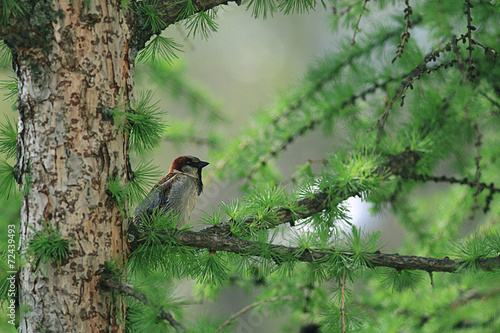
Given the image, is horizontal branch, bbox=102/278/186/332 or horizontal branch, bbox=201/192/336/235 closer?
horizontal branch, bbox=102/278/186/332

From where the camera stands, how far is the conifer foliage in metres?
1.40

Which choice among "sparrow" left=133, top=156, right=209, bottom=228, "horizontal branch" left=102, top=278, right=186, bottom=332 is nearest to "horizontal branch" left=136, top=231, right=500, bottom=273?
"horizontal branch" left=102, top=278, right=186, bottom=332

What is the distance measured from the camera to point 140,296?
122cm

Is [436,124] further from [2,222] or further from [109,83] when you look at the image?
[2,222]

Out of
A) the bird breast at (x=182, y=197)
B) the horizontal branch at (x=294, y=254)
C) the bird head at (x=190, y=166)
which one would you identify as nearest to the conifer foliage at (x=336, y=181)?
the horizontal branch at (x=294, y=254)

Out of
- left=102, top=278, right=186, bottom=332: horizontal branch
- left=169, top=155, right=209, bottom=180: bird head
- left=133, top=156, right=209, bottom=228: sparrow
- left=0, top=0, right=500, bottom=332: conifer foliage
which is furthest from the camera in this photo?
left=169, top=155, right=209, bottom=180: bird head

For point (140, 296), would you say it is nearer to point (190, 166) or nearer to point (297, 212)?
point (297, 212)

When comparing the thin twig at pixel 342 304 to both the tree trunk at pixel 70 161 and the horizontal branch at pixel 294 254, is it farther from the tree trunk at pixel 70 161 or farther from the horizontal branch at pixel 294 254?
the tree trunk at pixel 70 161

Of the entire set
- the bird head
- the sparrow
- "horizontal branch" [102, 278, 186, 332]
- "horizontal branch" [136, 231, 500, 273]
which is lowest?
"horizontal branch" [102, 278, 186, 332]

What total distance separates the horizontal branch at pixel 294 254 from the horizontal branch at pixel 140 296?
0.15 metres

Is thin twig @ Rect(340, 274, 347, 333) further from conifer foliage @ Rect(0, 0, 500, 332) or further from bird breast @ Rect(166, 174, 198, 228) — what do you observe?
bird breast @ Rect(166, 174, 198, 228)

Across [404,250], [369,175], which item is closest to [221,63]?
[404,250]

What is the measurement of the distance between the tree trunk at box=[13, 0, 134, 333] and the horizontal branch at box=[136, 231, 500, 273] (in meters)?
0.17

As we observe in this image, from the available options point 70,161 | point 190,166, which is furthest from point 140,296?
point 190,166
